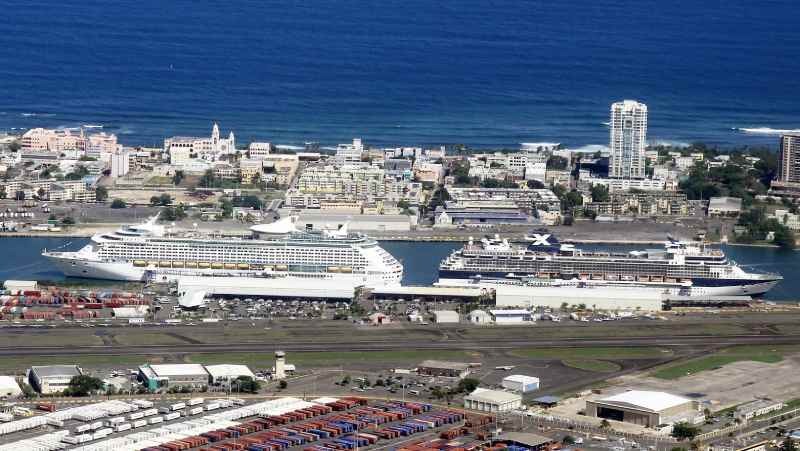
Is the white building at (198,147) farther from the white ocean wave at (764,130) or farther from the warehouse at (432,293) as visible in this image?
the white ocean wave at (764,130)

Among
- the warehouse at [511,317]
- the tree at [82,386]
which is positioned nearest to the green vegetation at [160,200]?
the warehouse at [511,317]

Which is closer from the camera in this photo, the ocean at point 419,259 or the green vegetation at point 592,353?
the green vegetation at point 592,353

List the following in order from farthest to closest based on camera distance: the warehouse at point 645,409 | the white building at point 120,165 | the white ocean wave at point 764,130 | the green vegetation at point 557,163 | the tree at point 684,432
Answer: the white ocean wave at point 764,130
the green vegetation at point 557,163
the white building at point 120,165
the warehouse at point 645,409
the tree at point 684,432

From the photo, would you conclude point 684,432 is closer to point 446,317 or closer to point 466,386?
point 466,386

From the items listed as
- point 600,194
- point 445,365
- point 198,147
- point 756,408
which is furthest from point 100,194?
point 756,408

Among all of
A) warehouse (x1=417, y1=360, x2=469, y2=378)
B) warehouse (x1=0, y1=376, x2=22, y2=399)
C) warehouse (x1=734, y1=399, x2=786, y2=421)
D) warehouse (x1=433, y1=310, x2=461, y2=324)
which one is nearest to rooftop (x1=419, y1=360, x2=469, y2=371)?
warehouse (x1=417, y1=360, x2=469, y2=378)
